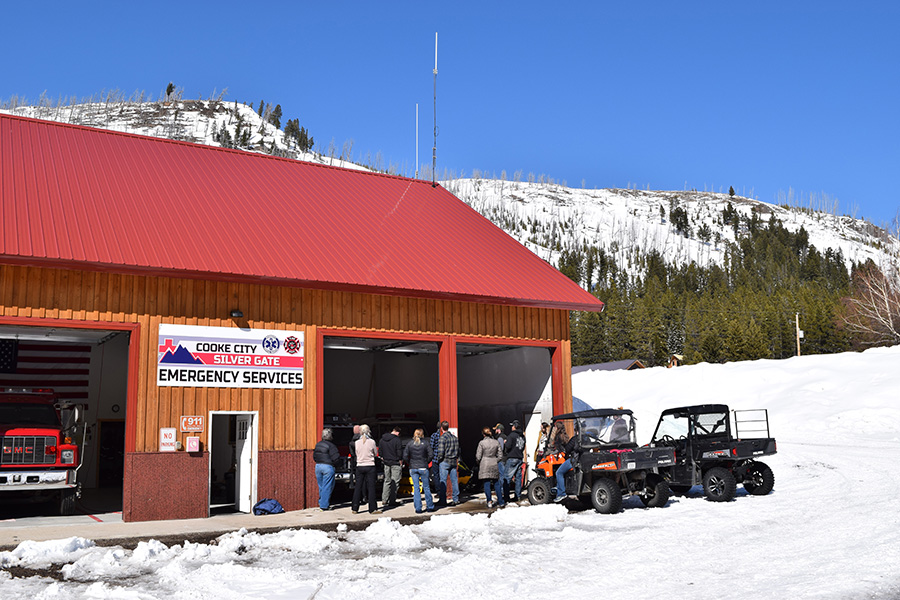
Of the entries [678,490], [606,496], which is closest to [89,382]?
[606,496]

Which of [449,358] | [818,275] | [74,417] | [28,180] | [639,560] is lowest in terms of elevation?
[639,560]

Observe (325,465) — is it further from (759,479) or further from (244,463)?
(759,479)

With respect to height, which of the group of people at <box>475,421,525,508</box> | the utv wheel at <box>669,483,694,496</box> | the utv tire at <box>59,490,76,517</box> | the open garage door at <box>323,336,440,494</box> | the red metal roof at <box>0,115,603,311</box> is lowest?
the utv wheel at <box>669,483,694,496</box>

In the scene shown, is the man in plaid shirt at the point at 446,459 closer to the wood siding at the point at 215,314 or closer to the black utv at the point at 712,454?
the wood siding at the point at 215,314

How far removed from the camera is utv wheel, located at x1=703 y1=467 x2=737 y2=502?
49.1 feet

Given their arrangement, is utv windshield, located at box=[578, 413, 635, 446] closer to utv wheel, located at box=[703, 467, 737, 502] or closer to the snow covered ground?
the snow covered ground

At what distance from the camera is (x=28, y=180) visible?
16.0m

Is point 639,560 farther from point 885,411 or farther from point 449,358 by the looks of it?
point 885,411

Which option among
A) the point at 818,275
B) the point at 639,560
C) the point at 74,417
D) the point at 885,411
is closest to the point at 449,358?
the point at 74,417

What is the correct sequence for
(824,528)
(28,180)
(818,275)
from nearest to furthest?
(824,528), (28,180), (818,275)

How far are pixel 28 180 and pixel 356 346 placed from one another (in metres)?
8.50

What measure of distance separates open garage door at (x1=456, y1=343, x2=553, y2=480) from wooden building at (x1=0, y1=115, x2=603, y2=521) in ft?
0.22

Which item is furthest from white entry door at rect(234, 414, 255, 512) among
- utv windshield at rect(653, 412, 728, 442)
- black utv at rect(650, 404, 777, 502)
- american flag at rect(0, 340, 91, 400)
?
utv windshield at rect(653, 412, 728, 442)

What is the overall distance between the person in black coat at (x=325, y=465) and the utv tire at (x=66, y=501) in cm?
454
